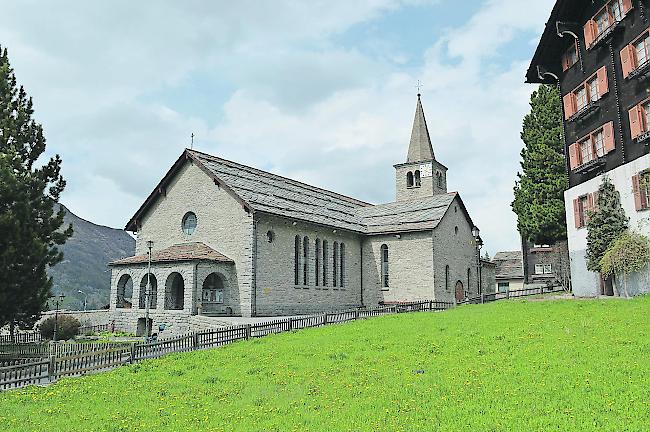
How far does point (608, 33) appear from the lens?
29.1 m

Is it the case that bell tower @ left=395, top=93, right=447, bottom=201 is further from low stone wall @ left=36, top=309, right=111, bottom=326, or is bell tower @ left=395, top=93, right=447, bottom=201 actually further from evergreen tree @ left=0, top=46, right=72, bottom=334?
evergreen tree @ left=0, top=46, right=72, bottom=334

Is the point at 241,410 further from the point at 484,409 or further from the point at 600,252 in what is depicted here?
the point at 600,252

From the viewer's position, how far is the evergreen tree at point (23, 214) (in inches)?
928

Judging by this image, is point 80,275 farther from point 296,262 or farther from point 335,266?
point 296,262

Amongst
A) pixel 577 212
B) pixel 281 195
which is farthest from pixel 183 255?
pixel 577 212

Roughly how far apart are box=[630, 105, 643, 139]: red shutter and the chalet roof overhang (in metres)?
7.85

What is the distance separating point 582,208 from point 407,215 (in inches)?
677

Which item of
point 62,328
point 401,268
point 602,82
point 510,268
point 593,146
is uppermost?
point 602,82

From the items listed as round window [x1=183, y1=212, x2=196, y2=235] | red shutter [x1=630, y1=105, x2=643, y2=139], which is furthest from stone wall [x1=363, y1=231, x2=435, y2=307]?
red shutter [x1=630, y1=105, x2=643, y2=139]

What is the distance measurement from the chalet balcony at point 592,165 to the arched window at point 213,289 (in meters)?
22.6

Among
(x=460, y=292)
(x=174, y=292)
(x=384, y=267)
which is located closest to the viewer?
(x=174, y=292)

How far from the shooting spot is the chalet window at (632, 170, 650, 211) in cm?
2628

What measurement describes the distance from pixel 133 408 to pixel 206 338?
449 inches

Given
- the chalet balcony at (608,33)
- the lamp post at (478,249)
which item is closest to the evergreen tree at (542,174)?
the lamp post at (478,249)
